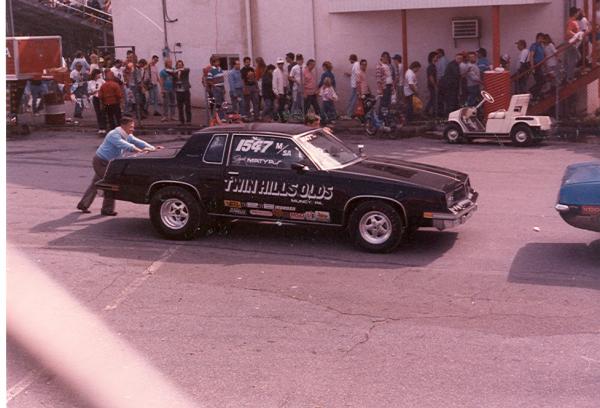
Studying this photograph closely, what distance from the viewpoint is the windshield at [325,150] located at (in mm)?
11844

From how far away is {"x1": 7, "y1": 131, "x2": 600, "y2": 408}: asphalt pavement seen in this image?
726cm

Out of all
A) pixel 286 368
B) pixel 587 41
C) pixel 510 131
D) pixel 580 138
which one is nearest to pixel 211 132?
pixel 286 368

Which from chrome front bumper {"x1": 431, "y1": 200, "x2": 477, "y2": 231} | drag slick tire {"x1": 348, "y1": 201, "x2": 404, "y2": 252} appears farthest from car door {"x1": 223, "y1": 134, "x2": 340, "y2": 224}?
chrome front bumper {"x1": 431, "y1": 200, "x2": 477, "y2": 231}

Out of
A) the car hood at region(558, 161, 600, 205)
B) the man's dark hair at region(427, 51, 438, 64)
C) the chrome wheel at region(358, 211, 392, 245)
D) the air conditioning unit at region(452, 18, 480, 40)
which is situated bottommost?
the chrome wheel at region(358, 211, 392, 245)

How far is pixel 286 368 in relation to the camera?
764 cm

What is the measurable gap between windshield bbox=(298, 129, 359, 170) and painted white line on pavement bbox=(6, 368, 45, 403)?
4.90m

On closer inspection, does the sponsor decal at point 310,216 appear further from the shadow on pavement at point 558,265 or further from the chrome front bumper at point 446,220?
the shadow on pavement at point 558,265

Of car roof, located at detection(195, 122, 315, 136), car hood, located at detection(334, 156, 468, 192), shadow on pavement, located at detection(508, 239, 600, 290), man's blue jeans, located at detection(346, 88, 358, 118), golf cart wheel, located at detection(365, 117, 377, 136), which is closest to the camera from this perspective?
shadow on pavement, located at detection(508, 239, 600, 290)

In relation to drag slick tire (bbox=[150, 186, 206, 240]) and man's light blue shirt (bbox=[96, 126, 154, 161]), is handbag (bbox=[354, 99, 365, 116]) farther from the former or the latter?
drag slick tire (bbox=[150, 186, 206, 240])

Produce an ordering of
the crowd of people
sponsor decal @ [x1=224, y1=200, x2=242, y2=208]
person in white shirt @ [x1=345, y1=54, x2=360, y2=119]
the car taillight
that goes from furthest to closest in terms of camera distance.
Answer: person in white shirt @ [x1=345, y1=54, x2=360, y2=119] < the crowd of people < sponsor decal @ [x1=224, y1=200, x2=242, y2=208] < the car taillight

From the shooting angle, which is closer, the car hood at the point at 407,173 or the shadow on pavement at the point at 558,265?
the shadow on pavement at the point at 558,265

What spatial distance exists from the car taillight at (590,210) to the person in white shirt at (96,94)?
1574cm

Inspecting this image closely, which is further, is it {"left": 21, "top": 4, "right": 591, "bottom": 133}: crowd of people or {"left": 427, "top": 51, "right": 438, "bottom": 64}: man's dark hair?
{"left": 427, "top": 51, "right": 438, "bottom": 64}: man's dark hair

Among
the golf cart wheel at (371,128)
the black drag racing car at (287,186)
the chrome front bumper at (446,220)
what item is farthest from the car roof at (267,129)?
the golf cart wheel at (371,128)
